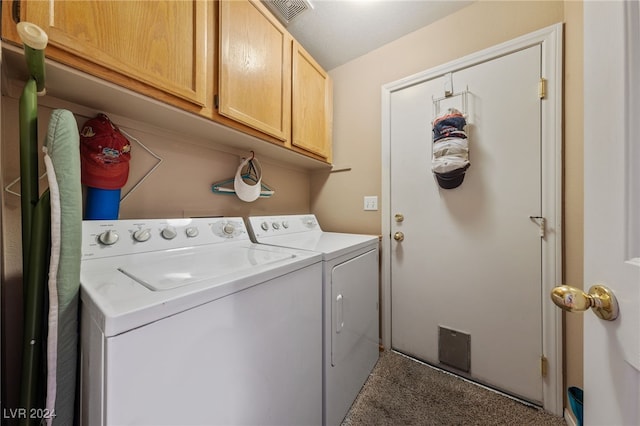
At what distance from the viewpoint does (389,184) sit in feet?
5.90

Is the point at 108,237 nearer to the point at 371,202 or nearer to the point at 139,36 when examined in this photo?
the point at 139,36

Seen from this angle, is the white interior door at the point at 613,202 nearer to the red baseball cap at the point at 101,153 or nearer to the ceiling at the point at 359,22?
the ceiling at the point at 359,22

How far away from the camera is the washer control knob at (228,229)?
132 centimetres

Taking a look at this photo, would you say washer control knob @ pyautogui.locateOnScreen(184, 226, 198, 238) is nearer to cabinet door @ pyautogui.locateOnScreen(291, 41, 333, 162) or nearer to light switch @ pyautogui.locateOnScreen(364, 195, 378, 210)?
cabinet door @ pyautogui.locateOnScreen(291, 41, 333, 162)

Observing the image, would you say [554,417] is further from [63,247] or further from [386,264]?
[63,247]

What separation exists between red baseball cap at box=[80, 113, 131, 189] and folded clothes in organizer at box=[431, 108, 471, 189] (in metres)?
1.77

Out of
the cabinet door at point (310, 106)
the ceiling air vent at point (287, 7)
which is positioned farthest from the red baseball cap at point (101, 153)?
the ceiling air vent at point (287, 7)

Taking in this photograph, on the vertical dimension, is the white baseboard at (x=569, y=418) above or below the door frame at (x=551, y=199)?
below

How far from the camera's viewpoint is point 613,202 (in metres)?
0.39

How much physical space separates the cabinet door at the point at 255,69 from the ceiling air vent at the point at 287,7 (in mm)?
173

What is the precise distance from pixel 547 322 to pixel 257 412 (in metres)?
1.59

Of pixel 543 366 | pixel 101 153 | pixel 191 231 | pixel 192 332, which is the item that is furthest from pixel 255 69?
pixel 543 366

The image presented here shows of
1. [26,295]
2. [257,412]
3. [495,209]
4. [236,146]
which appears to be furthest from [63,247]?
[495,209]

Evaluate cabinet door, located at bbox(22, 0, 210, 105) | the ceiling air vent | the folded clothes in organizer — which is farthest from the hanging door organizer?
cabinet door, located at bbox(22, 0, 210, 105)
